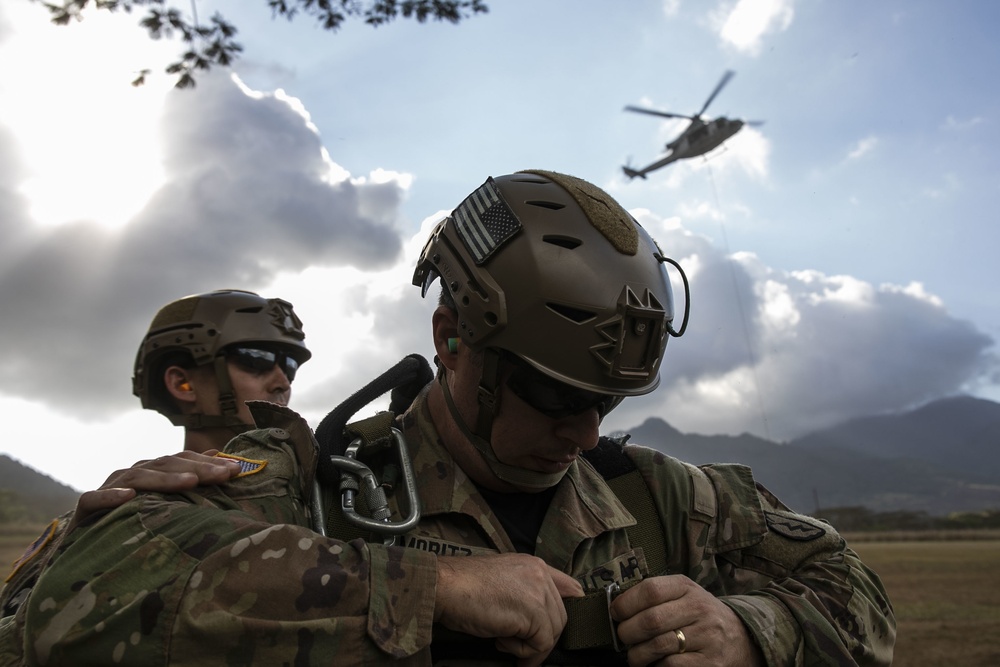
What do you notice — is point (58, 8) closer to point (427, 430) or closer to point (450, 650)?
point (427, 430)

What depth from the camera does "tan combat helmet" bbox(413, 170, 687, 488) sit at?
271 centimetres

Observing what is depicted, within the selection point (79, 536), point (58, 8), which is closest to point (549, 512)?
point (79, 536)

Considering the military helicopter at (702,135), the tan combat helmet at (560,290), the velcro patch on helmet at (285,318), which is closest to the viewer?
the tan combat helmet at (560,290)

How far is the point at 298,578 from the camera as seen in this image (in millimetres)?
2068

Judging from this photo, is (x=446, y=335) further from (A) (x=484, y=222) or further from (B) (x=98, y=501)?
(B) (x=98, y=501)

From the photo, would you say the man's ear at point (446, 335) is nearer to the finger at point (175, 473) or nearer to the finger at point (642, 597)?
the finger at point (175, 473)

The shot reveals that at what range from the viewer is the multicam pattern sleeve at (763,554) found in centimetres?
293

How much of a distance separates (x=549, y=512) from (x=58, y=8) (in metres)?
7.30

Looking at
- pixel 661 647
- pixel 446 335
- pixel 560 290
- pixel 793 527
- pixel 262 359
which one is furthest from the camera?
pixel 262 359

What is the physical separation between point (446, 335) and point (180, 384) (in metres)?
2.76

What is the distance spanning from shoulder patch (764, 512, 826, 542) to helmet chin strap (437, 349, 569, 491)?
90 cm

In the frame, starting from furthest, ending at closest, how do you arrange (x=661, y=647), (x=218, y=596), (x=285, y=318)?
(x=285, y=318) < (x=661, y=647) < (x=218, y=596)

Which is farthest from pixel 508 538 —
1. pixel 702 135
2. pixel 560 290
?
pixel 702 135

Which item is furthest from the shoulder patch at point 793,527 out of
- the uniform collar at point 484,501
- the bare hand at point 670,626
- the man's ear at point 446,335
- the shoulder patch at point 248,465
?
the shoulder patch at point 248,465
